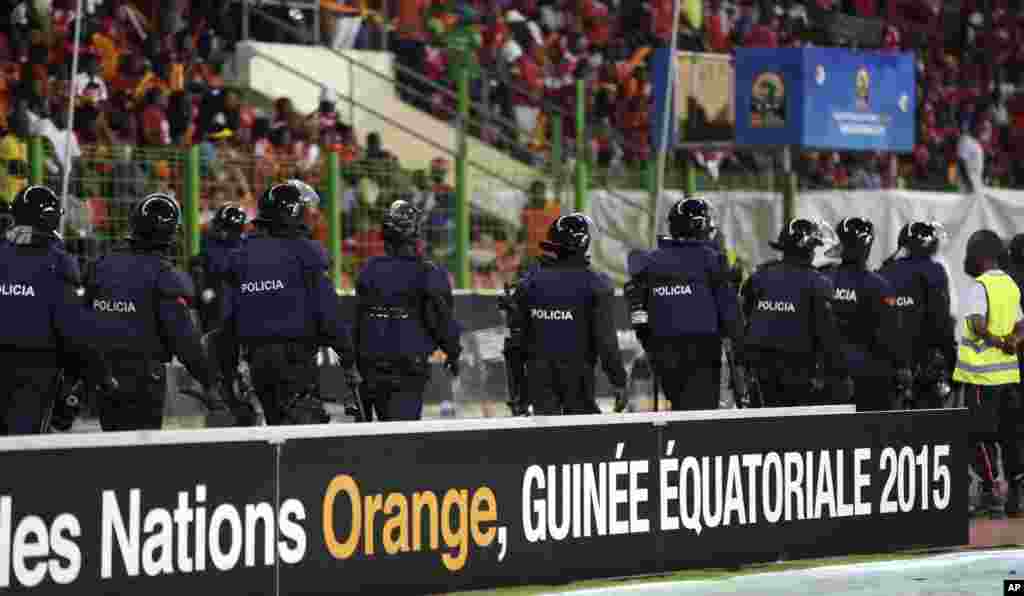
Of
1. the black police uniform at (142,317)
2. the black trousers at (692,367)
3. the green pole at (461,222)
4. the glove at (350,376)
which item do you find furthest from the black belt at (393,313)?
the green pole at (461,222)

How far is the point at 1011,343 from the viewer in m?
14.5

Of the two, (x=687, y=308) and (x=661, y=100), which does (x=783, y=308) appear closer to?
(x=687, y=308)

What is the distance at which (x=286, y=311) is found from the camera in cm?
1259

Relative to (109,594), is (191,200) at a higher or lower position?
higher

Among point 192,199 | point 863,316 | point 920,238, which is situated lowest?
point 863,316

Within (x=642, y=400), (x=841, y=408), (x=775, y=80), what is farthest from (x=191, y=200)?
(x=841, y=408)

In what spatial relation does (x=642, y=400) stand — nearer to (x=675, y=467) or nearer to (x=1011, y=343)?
(x=1011, y=343)

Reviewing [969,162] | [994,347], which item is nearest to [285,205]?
[994,347]

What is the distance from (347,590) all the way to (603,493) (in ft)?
5.43

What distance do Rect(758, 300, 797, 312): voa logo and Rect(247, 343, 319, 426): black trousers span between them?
3310 millimetres

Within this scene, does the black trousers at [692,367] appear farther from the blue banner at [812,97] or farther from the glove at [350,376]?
the blue banner at [812,97]

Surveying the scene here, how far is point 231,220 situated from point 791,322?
4.73m

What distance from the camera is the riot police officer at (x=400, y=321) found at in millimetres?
13828

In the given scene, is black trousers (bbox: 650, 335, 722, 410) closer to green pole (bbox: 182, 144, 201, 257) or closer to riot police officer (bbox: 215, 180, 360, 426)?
riot police officer (bbox: 215, 180, 360, 426)
